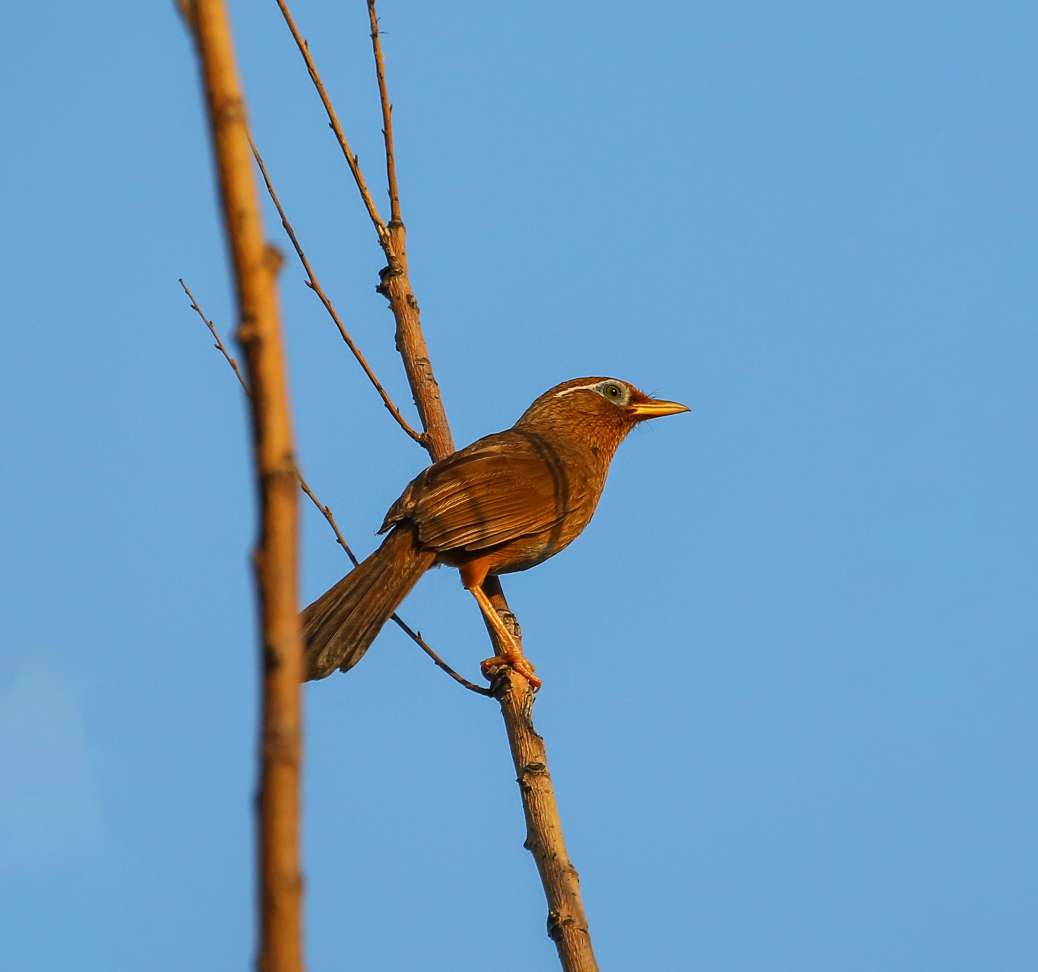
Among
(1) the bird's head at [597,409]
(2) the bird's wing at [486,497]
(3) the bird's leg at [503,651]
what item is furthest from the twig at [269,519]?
(1) the bird's head at [597,409]

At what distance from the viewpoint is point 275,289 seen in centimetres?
138

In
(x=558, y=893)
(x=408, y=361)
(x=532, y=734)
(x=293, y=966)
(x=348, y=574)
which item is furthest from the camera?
(x=408, y=361)

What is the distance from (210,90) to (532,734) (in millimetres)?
3490

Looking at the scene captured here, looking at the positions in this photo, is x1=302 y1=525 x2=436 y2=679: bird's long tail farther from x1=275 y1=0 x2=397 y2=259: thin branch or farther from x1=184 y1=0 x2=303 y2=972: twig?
x1=184 y1=0 x2=303 y2=972: twig

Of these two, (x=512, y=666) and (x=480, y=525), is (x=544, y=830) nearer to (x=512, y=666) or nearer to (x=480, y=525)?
(x=512, y=666)

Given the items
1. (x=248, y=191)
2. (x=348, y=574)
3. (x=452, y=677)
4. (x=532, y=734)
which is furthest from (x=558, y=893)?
(x=248, y=191)

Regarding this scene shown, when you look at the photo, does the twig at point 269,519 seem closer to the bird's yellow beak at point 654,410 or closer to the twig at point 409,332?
the twig at point 409,332

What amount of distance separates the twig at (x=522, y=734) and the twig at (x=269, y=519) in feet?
8.46

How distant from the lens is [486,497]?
242 inches

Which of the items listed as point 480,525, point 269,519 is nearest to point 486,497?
point 480,525

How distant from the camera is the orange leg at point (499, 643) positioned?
218 inches

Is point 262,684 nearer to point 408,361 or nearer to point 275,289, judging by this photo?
point 275,289

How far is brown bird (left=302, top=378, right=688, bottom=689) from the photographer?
5.18 meters

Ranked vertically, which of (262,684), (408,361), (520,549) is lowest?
(262,684)
